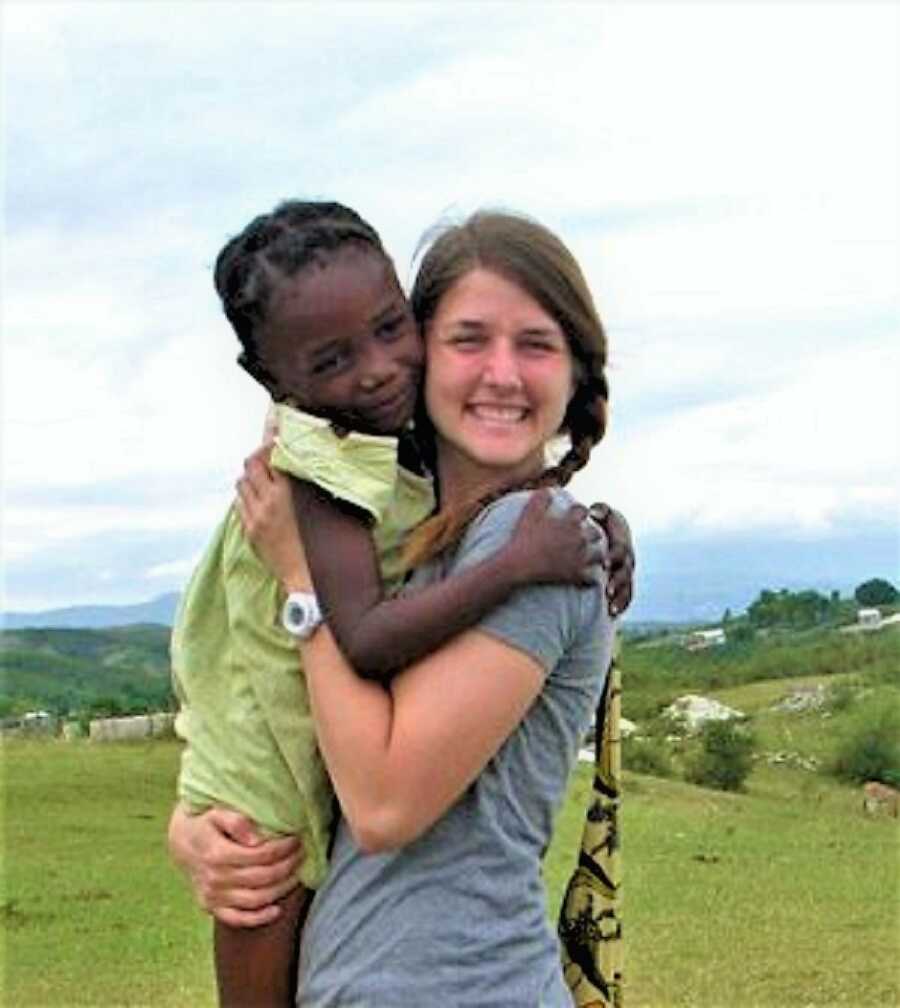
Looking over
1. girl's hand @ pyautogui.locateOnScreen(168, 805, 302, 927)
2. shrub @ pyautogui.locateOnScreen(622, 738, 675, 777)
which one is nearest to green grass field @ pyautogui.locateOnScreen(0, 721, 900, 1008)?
shrub @ pyautogui.locateOnScreen(622, 738, 675, 777)

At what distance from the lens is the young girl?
2.65m

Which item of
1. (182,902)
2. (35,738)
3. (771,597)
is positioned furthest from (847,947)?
(771,597)

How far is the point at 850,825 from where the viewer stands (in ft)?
64.8

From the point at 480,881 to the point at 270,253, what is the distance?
83 cm

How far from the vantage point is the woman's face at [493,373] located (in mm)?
2717

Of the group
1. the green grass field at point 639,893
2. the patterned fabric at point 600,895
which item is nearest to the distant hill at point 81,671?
the green grass field at point 639,893

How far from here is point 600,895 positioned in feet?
9.77

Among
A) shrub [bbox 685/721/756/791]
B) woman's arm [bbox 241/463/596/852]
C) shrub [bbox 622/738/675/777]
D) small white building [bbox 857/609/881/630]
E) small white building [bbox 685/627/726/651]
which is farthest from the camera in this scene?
small white building [bbox 857/609/881/630]

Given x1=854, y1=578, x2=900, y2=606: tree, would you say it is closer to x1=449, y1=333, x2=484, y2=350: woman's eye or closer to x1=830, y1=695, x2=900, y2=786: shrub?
x1=830, y1=695, x2=900, y2=786: shrub

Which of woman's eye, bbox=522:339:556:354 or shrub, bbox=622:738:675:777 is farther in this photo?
shrub, bbox=622:738:675:777

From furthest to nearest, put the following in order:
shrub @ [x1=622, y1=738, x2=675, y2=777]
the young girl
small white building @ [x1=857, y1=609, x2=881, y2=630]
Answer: small white building @ [x1=857, y1=609, x2=881, y2=630]
shrub @ [x1=622, y1=738, x2=675, y2=777]
the young girl

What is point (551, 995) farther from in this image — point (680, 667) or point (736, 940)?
point (680, 667)

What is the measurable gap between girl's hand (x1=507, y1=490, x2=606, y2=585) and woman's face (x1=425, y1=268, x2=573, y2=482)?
10 cm

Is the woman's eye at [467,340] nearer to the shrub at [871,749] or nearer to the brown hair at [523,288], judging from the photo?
the brown hair at [523,288]
